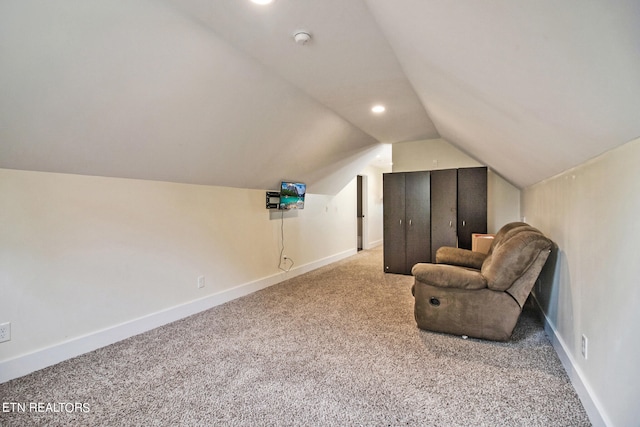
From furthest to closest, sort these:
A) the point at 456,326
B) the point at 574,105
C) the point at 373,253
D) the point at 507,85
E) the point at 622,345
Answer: the point at 373,253 → the point at 456,326 → the point at 507,85 → the point at 622,345 → the point at 574,105

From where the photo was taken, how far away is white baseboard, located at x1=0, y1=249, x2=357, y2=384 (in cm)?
208

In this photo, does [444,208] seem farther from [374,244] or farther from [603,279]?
[374,244]

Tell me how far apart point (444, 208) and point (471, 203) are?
15.2 inches

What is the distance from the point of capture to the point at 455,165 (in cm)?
493

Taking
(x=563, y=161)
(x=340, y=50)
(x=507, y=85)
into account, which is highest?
(x=340, y=50)

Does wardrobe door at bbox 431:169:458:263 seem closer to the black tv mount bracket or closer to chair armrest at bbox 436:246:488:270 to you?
chair armrest at bbox 436:246:488:270

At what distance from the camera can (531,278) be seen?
237 centimetres

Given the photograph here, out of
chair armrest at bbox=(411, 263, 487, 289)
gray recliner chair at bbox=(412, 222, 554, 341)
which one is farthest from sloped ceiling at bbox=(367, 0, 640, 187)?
chair armrest at bbox=(411, 263, 487, 289)

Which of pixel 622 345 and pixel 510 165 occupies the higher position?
pixel 510 165

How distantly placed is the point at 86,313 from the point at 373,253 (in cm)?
578

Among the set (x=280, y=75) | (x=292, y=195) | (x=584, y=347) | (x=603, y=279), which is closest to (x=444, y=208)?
(x=292, y=195)

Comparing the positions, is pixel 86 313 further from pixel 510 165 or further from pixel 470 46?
pixel 510 165

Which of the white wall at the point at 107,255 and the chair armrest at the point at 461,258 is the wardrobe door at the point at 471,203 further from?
the white wall at the point at 107,255

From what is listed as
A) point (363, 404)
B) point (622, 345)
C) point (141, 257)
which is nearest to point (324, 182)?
point (141, 257)
